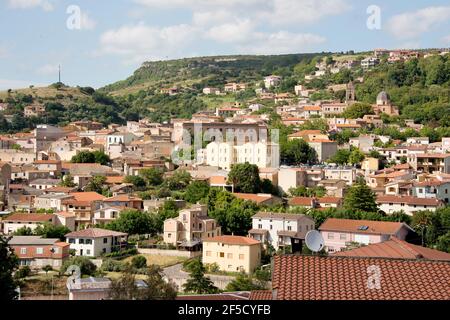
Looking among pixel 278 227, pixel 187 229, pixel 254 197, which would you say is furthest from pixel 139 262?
pixel 254 197

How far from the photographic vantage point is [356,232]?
22156 millimetres

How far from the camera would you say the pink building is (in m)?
21.9

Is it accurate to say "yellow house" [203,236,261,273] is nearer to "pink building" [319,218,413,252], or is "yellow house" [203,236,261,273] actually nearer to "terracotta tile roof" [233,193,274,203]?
"pink building" [319,218,413,252]

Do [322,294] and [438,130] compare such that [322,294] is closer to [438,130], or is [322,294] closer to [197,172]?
[197,172]

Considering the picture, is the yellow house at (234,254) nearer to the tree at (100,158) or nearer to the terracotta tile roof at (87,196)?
the terracotta tile roof at (87,196)

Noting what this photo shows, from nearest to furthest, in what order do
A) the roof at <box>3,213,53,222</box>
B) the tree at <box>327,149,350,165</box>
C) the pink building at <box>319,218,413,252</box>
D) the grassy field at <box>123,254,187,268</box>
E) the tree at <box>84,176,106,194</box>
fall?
1. the grassy field at <box>123,254,187,268</box>
2. the pink building at <box>319,218,413,252</box>
3. the roof at <box>3,213,53,222</box>
4. the tree at <box>84,176,106,194</box>
5. the tree at <box>327,149,350,165</box>

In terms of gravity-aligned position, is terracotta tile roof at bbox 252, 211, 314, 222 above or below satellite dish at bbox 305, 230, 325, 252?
below

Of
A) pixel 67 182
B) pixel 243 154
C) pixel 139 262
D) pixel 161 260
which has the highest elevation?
pixel 243 154

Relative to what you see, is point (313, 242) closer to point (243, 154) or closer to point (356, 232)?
point (356, 232)

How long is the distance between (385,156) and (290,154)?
4758 mm

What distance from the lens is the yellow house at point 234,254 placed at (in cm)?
2120

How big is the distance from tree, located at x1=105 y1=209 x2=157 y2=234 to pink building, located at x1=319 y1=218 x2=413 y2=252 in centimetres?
591

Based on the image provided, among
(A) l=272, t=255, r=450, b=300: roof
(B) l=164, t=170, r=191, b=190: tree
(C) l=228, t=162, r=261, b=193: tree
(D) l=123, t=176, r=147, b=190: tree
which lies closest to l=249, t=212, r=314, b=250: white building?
(C) l=228, t=162, r=261, b=193: tree

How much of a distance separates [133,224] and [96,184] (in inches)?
280
